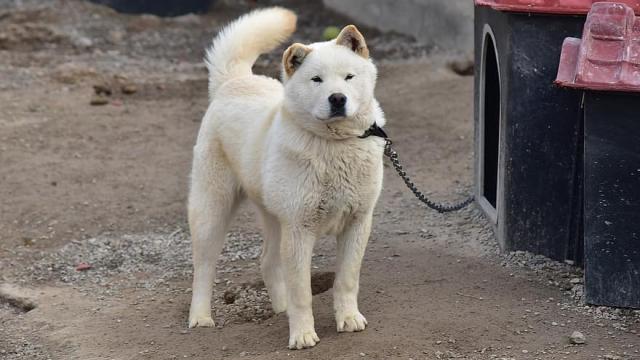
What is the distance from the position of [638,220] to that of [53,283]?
10.4 ft

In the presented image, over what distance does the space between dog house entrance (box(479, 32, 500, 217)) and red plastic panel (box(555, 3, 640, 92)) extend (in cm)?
140

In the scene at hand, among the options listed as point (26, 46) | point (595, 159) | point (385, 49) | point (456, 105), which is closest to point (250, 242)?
point (595, 159)

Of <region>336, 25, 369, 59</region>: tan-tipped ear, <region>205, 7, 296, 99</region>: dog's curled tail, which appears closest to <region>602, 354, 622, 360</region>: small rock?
<region>336, 25, 369, 59</region>: tan-tipped ear

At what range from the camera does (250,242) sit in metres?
6.06

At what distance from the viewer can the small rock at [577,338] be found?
426 centimetres

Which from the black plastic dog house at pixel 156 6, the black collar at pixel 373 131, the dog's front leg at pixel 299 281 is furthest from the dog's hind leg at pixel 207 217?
the black plastic dog house at pixel 156 6

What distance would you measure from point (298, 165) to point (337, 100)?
1.27ft

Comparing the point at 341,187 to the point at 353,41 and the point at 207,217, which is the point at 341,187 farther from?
the point at 207,217

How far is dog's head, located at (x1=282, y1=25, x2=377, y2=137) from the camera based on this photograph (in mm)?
3975

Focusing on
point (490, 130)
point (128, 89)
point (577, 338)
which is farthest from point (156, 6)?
point (577, 338)

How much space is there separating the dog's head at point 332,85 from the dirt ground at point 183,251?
0.94 metres

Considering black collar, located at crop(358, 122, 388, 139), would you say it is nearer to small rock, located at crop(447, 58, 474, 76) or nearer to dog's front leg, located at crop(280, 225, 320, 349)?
dog's front leg, located at crop(280, 225, 320, 349)

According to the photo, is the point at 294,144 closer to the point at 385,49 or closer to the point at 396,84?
the point at 396,84

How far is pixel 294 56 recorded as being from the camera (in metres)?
4.09
